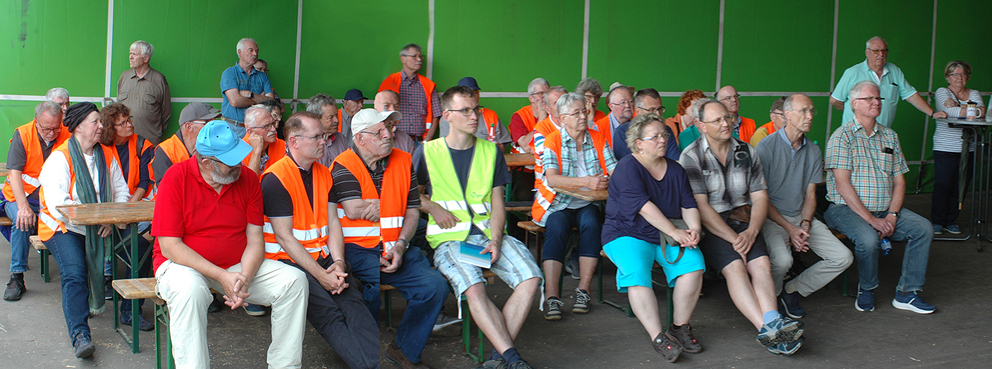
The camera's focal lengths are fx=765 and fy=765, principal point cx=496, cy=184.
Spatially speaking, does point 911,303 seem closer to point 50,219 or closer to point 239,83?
point 50,219

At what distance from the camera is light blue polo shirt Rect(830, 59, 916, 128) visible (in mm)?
6457

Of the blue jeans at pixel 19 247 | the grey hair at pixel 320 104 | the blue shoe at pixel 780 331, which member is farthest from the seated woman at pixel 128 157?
the blue shoe at pixel 780 331

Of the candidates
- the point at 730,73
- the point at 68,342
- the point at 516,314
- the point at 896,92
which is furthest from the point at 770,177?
the point at 730,73

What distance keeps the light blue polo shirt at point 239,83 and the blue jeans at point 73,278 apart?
117 inches

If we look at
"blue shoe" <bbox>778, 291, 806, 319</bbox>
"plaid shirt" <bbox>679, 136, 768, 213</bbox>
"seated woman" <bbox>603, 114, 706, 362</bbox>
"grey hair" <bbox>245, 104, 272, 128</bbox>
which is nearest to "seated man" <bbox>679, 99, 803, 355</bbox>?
"plaid shirt" <bbox>679, 136, 768, 213</bbox>

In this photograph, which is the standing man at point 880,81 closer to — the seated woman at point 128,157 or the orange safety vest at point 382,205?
the orange safety vest at point 382,205

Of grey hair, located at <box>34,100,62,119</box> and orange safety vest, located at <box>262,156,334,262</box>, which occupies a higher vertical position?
grey hair, located at <box>34,100,62,119</box>

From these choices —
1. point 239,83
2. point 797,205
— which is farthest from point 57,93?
point 797,205

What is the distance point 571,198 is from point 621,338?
37.1 inches

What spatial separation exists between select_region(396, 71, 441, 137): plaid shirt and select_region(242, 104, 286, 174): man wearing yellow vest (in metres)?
2.74

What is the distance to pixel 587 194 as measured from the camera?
4359mm

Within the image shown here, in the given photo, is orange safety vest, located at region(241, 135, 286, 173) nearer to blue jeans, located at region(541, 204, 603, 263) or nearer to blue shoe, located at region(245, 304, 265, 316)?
blue shoe, located at region(245, 304, 265, 316)

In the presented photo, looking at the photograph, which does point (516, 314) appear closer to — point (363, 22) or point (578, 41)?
point (363, 22)

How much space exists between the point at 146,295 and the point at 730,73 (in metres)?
7.20
